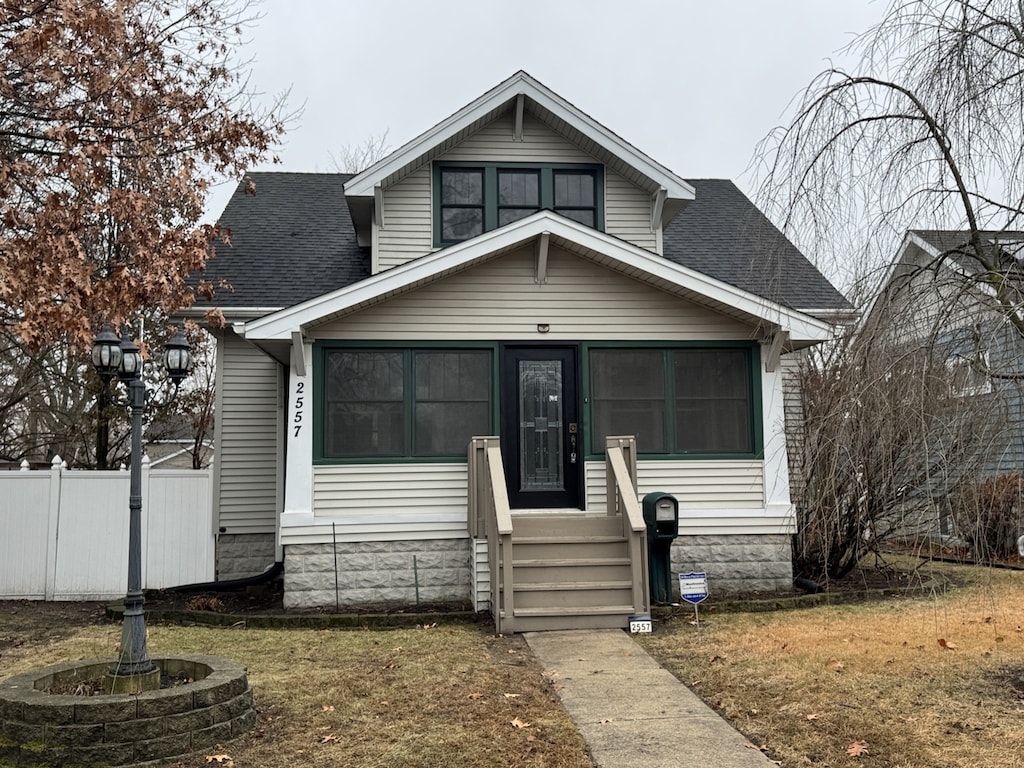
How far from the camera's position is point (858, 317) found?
546 cm

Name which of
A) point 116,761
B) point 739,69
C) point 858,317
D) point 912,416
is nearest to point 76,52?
point 739,69

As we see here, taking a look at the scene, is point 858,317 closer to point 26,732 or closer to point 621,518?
point 621,518

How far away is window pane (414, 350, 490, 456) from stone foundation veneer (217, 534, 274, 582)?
330 cm

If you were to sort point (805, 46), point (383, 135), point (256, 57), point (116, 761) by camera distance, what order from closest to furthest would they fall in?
1. point (116, 761)
2. point (805, 46)
3. point (256, 57)
4. point (383, 135)

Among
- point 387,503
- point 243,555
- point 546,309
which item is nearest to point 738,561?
point 546,309

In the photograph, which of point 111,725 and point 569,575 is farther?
point 569,575

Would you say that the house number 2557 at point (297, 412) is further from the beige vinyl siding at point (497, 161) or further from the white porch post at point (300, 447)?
the beige vinyl siding at point (497, 161)

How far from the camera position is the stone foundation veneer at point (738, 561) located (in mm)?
9883

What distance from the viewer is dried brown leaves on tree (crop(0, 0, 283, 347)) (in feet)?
26.3

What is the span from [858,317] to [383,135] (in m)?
26.8

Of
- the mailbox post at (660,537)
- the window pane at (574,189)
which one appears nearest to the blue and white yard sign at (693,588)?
the mailbox post at (660,537)

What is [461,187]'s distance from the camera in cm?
1138

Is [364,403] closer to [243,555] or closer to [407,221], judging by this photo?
[407,221]

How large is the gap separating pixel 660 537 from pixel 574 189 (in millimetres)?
4848
